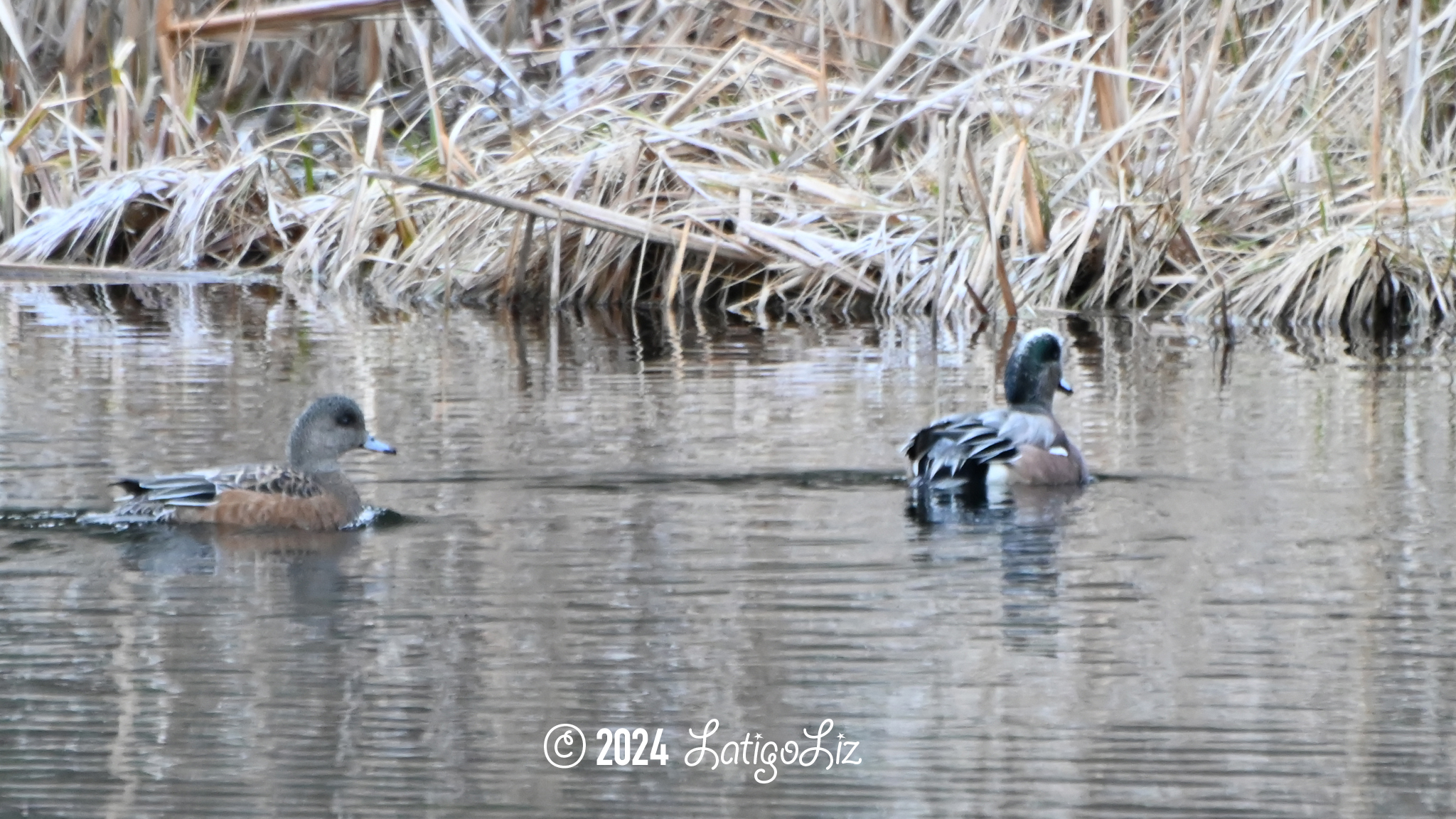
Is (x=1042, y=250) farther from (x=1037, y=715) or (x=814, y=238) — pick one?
(x=1037, y=715)

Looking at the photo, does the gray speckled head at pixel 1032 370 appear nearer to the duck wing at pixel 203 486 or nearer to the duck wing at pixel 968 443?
the duck wing at pixel 968 443

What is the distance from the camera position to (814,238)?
1157 centimetres

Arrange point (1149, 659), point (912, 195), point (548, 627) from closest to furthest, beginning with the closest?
point (1149, 659)
point (548, 627)
point (912, 195)

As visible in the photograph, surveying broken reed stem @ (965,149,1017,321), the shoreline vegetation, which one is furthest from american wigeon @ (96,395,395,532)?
broken reed stem @ (965,149,1017,321)

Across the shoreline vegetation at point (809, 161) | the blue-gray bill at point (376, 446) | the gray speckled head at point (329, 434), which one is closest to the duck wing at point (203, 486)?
the gray speckled head at point (329, 434)

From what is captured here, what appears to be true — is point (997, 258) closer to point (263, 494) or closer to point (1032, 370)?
point (1032, 370)

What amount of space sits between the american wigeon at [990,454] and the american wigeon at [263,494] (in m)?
1.50

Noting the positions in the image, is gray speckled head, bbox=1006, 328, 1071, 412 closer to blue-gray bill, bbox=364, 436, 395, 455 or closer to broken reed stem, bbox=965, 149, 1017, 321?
blue-gray bill, bbox=364, 436, 395, 455

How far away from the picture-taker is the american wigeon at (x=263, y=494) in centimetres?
580

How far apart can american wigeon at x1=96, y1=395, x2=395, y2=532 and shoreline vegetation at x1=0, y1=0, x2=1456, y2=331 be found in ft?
13.9

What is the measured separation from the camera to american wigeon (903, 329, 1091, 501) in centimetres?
635

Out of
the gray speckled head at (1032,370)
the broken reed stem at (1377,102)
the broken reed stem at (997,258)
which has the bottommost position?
the gray speckled head at (1032,370)

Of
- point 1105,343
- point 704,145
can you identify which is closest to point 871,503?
point 1105,343

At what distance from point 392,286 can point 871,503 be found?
676 cm
